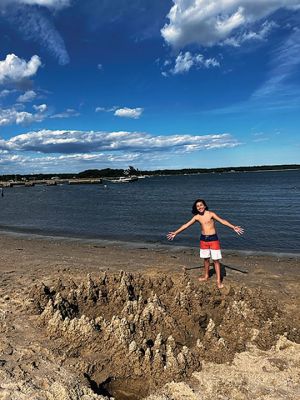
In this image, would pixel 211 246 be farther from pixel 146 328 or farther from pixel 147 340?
pixel 147 340

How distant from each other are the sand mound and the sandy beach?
0.6 inches

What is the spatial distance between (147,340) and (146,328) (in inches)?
11.6

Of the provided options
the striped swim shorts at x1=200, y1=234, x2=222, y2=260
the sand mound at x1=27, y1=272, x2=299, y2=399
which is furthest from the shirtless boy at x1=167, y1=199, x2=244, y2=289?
the sand mound at x1=27, y1=272, x2=299, y2=399

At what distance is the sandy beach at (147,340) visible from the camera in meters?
4.78

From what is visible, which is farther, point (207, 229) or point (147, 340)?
point (207, 229)

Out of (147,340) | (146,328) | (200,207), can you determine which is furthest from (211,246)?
(147,340)

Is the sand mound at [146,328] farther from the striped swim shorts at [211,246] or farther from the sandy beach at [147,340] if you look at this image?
the striped swim shorts at [211,246]

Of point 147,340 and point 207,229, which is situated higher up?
point 207,229

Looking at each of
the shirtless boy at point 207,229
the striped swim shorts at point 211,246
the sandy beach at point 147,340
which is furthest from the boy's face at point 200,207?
the sandy beach at point 147,340

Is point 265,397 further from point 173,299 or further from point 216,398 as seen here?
point 173,299

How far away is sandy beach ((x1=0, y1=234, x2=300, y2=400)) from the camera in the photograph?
→ 4.78 m

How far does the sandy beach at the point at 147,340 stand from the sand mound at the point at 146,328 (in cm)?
2

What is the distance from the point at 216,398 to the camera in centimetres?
453

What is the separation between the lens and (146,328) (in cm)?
609
